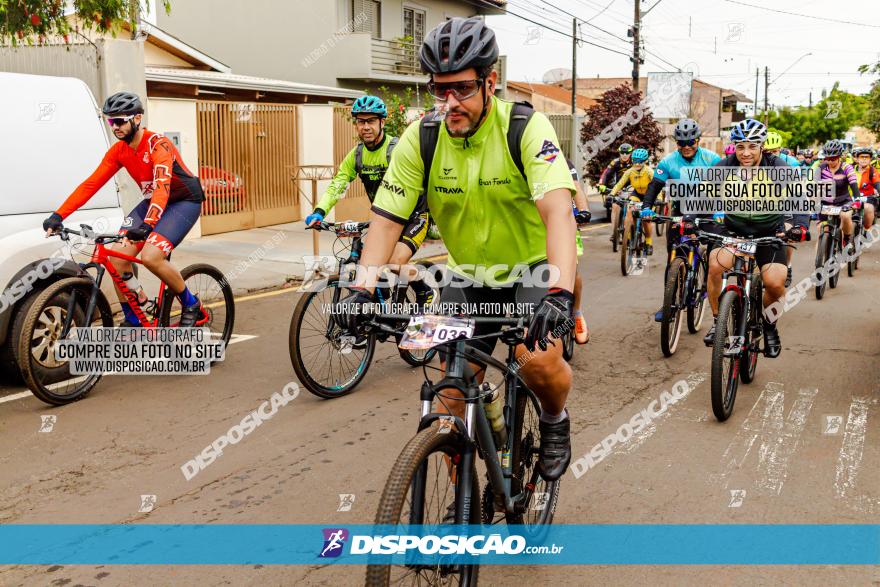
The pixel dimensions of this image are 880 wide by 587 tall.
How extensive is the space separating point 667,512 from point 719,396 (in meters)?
1.63

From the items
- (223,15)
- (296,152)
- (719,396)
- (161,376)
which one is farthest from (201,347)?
(223,15)

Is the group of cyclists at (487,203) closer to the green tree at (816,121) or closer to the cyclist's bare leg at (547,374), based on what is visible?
the cyclist's bare leg at (547,374)

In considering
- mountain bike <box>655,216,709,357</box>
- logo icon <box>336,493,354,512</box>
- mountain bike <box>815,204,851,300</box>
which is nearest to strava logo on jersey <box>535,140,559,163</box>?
logo icon <box>336,493,354,512</box>

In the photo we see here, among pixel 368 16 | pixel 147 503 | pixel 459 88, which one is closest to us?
pixel 459 88

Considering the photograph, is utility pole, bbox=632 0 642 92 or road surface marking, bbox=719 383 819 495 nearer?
road surface marking, bbox=719 383 819 495

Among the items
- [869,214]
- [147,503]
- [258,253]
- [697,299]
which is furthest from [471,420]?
[869,214]

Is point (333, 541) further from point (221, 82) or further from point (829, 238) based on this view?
point (221, 82)

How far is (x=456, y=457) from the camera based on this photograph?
3.11 metres

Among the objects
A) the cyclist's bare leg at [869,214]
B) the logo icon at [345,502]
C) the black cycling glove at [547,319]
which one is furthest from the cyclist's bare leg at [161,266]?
the cyclist's bare leg at [869,214]

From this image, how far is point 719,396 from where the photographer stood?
607cm

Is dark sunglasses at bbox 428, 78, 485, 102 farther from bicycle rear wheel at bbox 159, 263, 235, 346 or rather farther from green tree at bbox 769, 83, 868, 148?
green tree at bbox 769, 83, 868, 148

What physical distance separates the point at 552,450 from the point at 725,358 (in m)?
2.92

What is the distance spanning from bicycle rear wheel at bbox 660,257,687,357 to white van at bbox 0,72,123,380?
492cm

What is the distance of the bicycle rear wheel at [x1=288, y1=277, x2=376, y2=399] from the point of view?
6469 millimetres
